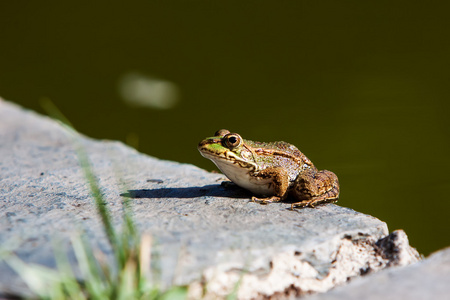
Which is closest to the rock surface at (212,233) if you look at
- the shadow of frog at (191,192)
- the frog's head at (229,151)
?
the shadow of frog at (191,192)

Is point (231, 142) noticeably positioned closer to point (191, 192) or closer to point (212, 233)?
point (191, 192)

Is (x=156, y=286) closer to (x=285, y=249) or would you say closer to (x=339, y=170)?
(x=285, y=249)

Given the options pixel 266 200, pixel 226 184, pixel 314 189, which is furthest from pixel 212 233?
pixel 226 184

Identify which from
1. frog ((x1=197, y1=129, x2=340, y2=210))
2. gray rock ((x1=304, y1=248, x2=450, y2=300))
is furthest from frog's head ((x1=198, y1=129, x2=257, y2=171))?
gray rock ((x1=304, y1=248, x2=450, y2=300))

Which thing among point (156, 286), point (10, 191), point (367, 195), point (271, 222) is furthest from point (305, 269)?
point (367, 195)

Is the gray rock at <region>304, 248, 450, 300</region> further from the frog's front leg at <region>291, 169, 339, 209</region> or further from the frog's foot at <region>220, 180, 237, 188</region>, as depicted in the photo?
the frog's foot at <region>220, 180, 237, 188</region>

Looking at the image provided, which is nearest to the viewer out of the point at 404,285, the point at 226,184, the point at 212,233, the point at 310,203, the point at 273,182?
the point at 404,285
